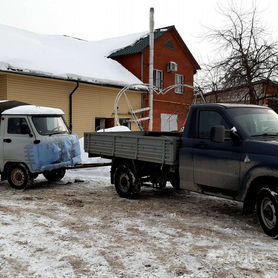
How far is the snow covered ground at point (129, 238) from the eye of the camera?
5270 mm

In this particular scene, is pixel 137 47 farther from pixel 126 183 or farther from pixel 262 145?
pixel 262 145

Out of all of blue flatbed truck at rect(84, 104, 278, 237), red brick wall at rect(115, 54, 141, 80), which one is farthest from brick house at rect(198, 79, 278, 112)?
blue flatbed truck at rect(84, 104, 278, 237)

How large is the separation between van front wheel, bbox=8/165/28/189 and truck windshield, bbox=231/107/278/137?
5.80m

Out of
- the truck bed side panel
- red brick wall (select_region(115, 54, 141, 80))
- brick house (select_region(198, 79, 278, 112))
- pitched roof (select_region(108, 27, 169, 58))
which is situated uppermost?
pitched roof (select_region(108, 27, 169, 58))

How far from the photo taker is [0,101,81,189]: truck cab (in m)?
11.0

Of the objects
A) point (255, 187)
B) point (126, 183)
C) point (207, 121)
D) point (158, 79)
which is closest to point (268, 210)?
point (255, 187)

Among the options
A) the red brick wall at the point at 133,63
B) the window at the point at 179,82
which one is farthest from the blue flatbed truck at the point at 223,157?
the window at the point at 179,82

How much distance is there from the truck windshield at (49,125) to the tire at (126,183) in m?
2.49

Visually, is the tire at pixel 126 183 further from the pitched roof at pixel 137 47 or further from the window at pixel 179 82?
the window at pixel 179 82

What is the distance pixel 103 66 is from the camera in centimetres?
2677

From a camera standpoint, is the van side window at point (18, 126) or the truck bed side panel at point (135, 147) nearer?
the truck bed side panel at point (135, 147)

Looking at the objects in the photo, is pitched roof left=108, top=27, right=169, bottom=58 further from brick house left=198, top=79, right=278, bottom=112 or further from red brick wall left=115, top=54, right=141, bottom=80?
brick house left=198, top=79, right=278, bottom=112

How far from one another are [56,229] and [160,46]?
81.1 feet

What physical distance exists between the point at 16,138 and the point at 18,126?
330mm
